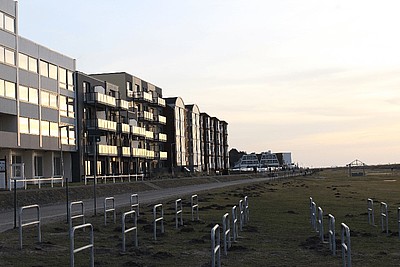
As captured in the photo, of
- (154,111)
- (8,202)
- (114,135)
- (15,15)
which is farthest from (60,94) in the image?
(154,111)

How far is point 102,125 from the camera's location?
65625 mm

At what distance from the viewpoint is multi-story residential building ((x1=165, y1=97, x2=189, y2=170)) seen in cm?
10200

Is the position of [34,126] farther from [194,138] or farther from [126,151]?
[194,138]

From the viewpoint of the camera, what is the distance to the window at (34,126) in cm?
5108

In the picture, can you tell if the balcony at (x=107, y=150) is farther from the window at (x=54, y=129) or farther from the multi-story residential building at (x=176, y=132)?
the multi-story residential building at (x=176, y=132)

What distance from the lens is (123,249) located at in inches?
Result: 562

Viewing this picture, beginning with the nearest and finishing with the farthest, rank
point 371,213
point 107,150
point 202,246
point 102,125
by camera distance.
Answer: point 202,246
point 371,213
point 102,125
point 107,150

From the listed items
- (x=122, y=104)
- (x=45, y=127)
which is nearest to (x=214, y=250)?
(x=45, y=127)

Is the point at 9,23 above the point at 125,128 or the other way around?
above

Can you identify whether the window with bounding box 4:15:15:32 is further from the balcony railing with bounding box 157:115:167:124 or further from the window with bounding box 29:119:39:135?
the balcony railing with bounding box 157:115:167:124

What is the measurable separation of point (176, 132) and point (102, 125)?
3847 centimetres

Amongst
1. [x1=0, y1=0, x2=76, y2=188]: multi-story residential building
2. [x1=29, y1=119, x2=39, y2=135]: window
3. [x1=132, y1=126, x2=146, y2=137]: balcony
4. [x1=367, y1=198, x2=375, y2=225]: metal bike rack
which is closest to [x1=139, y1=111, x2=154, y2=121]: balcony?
[x1=132, y1=126, x2=146, y2=137]: balcony

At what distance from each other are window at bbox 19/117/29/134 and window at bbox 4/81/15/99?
2288 millimetres

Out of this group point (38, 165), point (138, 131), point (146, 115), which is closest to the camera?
point (38, 165)
